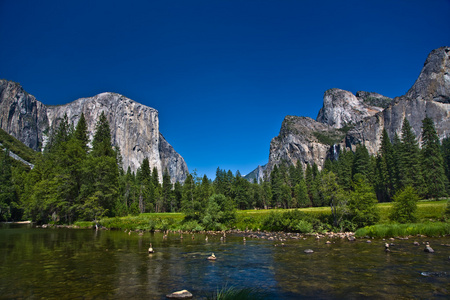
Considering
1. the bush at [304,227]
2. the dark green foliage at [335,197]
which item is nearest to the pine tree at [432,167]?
the dark green foliage at [335,197]

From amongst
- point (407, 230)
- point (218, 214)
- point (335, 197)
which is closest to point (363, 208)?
point (335, 197)

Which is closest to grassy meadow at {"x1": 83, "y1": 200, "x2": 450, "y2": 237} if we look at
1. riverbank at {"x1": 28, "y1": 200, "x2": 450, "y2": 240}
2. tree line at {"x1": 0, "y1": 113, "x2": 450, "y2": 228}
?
riverbank at {"x1": 28, "y1": 200, "x2": 450, "y2": 240}

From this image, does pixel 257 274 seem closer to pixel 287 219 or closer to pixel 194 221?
pixel 287 219

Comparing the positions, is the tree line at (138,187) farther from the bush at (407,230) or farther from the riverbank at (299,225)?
the bush at (407,230)

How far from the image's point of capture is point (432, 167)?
221ft

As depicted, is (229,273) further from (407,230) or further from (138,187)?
(138,187)

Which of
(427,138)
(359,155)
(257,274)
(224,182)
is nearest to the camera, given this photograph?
(257,274)

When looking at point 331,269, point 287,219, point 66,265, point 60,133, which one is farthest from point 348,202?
point 60,133

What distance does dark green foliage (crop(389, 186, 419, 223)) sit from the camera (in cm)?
3422

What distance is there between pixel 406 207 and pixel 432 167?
44.0 metres

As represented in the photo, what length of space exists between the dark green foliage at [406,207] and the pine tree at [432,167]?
36176 mm

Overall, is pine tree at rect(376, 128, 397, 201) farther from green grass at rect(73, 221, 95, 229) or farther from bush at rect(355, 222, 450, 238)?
green grass at rect(73, 221, 95, 229)

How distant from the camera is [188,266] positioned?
17.7m

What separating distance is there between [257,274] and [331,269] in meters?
4.73
